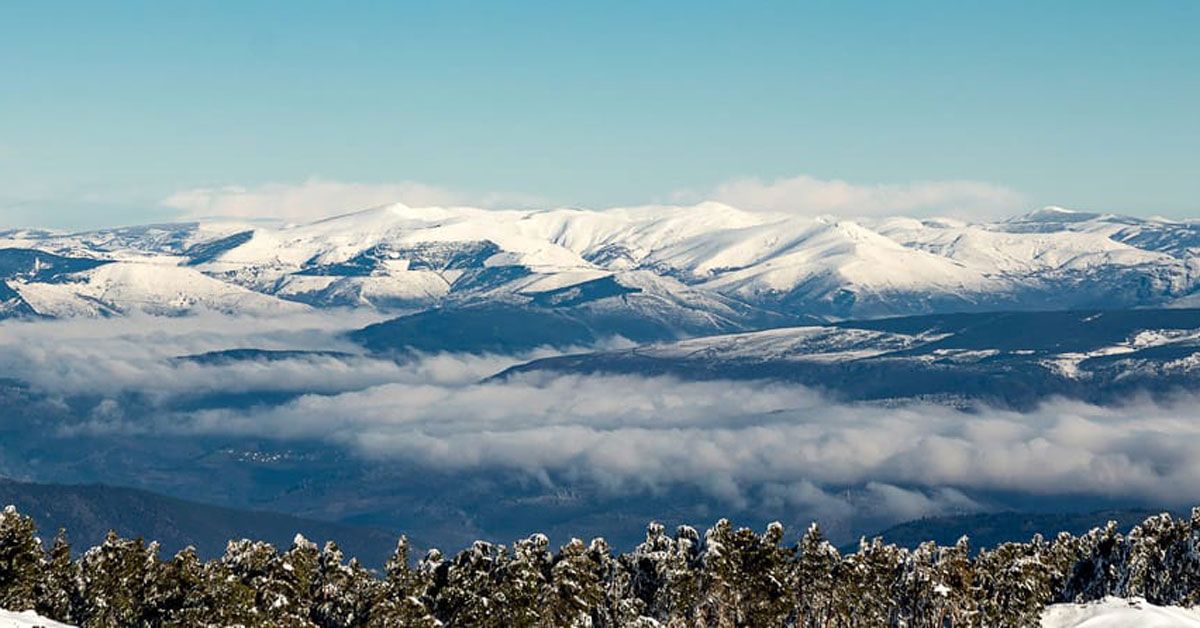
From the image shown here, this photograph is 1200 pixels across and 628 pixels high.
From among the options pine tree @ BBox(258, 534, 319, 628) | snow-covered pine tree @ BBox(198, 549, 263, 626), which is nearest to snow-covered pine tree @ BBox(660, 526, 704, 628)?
pine tree @ BBox(258, 534, 319, 628)

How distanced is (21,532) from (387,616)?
4025 centimetres

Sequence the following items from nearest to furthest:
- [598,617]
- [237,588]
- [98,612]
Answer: [237,588] < [98,612] < [598,617]

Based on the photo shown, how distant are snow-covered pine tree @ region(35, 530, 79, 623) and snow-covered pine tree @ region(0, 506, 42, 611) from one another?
Result: 232cm

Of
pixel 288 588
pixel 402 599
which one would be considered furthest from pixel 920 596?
pixel 288 588

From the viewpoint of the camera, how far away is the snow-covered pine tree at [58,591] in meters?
180

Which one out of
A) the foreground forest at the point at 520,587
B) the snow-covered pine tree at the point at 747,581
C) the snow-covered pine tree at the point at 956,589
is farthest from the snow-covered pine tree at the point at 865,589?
the snow-covered pine tree at the point at 747,581

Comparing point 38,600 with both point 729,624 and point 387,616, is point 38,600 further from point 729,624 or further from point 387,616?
point 729,624

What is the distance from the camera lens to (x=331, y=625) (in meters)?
180

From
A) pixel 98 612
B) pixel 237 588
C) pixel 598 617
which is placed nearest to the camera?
pixel 237 588

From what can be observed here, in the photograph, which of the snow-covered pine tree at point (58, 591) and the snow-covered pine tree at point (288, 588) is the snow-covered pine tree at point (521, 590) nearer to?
the snow-covered pine tree at point (288, 588)

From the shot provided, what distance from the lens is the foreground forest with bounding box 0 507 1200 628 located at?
565ft

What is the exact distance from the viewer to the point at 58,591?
181 m

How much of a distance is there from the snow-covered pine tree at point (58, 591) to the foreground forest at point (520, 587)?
15cm

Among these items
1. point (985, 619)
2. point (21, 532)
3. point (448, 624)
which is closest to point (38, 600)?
point (21, 532)
